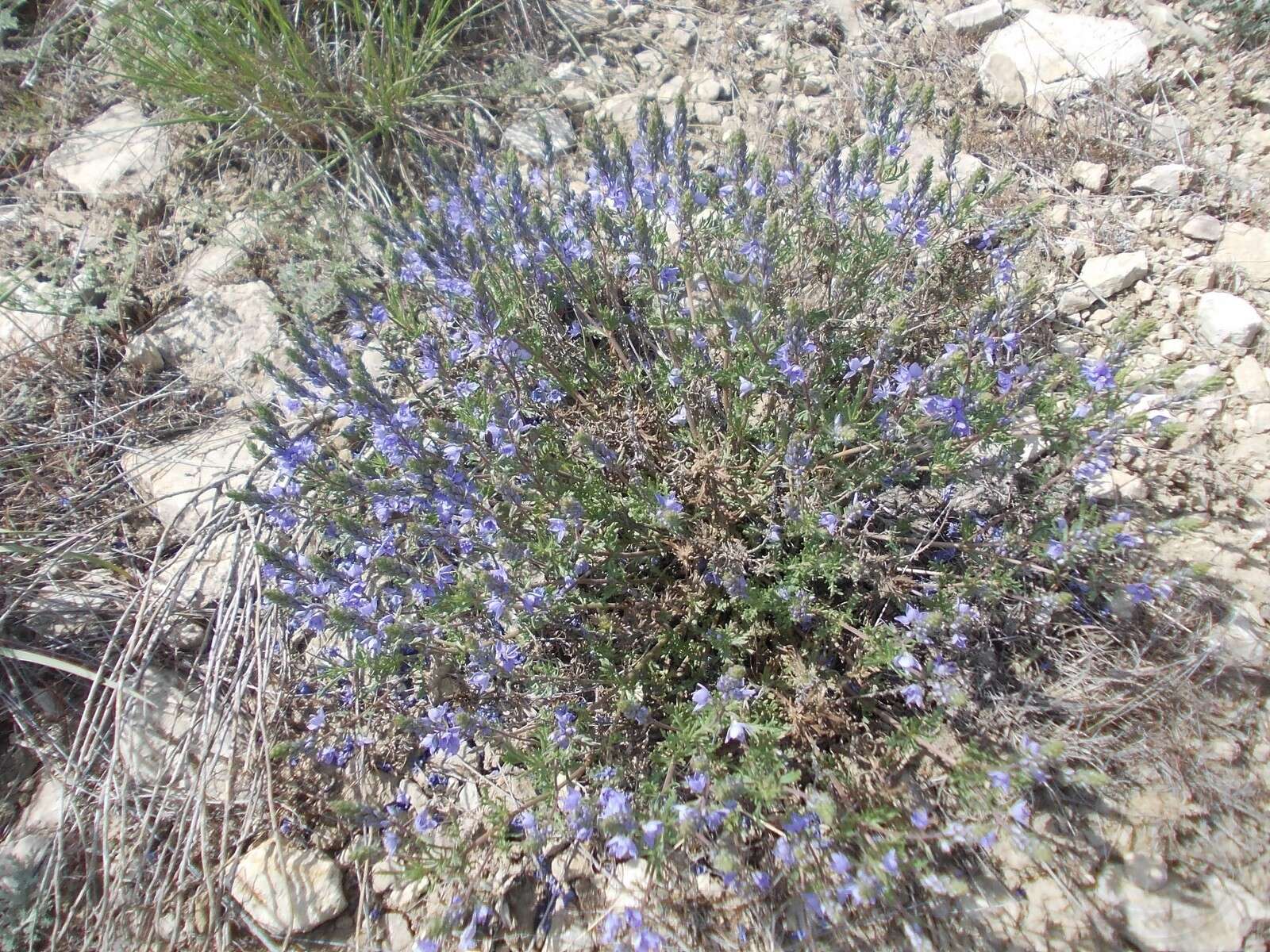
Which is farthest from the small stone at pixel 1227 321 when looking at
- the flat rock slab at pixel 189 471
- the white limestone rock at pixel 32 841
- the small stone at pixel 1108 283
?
the white limestone rock at pixel 32 841

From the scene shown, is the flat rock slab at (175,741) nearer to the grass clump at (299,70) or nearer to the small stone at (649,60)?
the grass clump at (299,70)

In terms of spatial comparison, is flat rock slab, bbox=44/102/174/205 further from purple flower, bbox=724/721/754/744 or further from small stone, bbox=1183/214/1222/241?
small stone, bbox=1183/214/1222/241

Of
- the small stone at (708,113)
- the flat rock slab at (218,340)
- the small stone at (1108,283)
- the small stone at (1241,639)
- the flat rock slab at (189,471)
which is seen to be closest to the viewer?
the small stone at (1241,639)

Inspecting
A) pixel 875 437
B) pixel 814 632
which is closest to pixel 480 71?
pixel 875 437

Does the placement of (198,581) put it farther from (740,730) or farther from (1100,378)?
(1100,378)

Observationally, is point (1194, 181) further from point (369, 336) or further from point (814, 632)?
point (369, 336)

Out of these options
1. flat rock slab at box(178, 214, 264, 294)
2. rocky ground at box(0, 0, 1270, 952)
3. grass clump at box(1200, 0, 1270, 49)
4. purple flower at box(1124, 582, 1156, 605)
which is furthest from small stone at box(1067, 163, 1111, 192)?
flat rock slab at box(178, 214, 264, 294)
